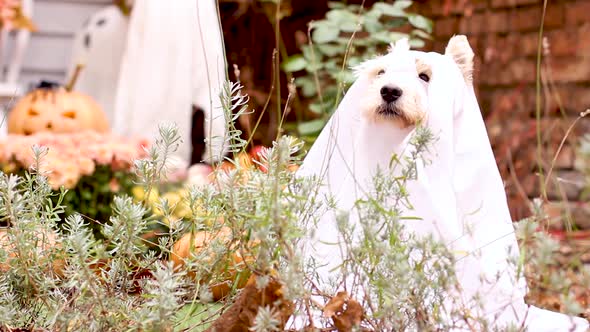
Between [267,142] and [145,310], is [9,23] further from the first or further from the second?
[145,310]

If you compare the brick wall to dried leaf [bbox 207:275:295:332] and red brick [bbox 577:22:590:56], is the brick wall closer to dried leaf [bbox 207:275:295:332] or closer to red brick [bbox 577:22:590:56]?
red brick [bbox 577:22:590:56]

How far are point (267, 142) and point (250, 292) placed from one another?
3.47 meters

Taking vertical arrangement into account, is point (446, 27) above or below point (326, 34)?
above

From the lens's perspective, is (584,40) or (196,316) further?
(584,40)

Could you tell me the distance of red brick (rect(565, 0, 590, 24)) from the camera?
3.49m

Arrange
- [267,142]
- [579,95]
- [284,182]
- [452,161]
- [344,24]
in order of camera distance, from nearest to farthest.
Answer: [284,182], [452,161], [344,24], [579,95], [267,142]

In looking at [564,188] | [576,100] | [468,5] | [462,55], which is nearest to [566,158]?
[564,188]

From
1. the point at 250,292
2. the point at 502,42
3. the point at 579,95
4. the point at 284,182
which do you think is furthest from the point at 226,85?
the point at 502,42

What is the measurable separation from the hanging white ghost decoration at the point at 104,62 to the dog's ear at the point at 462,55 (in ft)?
8.27

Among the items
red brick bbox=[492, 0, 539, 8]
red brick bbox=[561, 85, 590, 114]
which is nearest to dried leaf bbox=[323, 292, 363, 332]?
red brick bbox=[561, 85, 590, 114]

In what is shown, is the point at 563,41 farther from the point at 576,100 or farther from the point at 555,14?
the point at 576,100

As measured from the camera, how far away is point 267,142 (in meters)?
4.50

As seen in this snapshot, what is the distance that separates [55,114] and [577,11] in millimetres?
2228

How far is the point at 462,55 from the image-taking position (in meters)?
1.71
